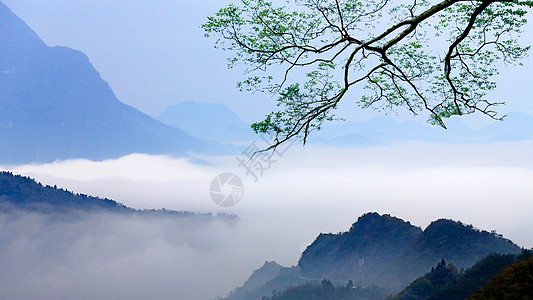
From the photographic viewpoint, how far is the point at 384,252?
99500 millimetres

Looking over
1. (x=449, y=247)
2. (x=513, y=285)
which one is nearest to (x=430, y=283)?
(x=449, y=247)

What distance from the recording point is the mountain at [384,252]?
80.6 meters

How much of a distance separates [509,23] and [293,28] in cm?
407

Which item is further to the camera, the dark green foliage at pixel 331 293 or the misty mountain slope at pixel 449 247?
the misty mountain slope at pixel 449 247

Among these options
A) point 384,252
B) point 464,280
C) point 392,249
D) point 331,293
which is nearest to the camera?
point 464,280

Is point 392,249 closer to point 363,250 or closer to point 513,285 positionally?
point 363,250

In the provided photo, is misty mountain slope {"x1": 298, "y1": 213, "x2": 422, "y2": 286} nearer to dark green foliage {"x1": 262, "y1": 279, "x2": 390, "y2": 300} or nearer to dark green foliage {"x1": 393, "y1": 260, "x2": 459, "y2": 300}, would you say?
dark green foliage {"x1": 262, "y1": 279, "x2": 390, "y2": 300}

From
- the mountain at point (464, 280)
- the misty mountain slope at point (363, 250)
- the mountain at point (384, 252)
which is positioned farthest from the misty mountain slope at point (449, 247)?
the mountain at point (464, 280)

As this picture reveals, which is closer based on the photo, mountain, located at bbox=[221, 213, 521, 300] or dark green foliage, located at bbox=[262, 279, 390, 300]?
dark green foliage, located at bbox=[262, 279, 390, 300]

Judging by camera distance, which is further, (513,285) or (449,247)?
(449,247)

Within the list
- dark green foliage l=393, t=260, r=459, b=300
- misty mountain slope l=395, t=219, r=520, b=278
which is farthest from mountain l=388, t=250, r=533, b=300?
misty mountain slope l=395, t=219, r=520, b=278

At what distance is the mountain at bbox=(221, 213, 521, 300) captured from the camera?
80.6m

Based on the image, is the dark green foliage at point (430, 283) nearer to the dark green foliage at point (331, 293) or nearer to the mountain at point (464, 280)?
the mountain at point (464, 280)

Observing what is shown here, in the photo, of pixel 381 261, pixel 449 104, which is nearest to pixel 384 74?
pixel 449 104
